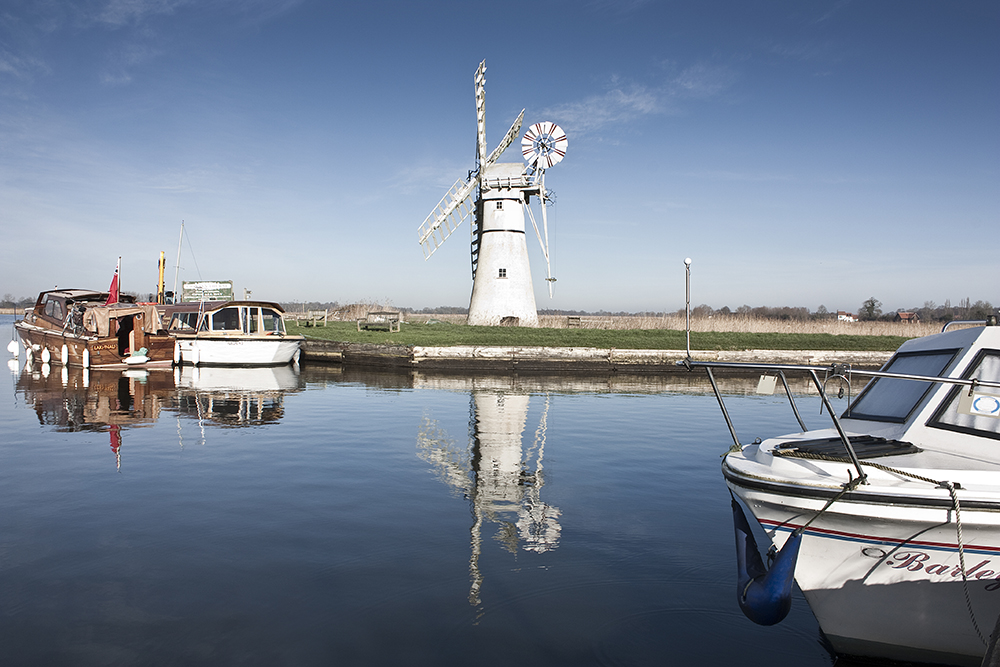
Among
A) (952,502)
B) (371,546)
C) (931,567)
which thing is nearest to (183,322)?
(371,546)

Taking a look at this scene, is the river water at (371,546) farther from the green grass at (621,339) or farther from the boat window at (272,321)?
the green grass at (621,339)

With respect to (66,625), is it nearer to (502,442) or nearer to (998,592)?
(998,592)

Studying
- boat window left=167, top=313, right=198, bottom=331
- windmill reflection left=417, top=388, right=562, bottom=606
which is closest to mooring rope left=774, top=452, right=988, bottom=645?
windmill reflection left=417, top=388, right=562, bottom=606

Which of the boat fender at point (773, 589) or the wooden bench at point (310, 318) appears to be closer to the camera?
the boat fender at point (773, 589)

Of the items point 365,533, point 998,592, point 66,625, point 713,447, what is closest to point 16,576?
point 66,625

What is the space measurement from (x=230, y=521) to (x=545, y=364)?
65.3 ft

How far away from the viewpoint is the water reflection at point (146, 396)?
14000 millimetres

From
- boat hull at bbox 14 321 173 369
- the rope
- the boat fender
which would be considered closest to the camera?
the rope

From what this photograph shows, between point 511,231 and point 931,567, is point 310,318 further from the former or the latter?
point 931,567

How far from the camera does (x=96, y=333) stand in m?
25.3

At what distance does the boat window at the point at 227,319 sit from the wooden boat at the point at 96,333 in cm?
206

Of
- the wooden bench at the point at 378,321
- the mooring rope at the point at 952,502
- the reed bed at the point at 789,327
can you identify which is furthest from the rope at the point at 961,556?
the wooden bench at the point at 378,321

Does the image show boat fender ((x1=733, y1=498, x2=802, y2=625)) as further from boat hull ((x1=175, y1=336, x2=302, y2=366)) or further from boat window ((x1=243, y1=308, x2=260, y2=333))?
boat window ((x1=243, y1=308, x2=260, y2=333))

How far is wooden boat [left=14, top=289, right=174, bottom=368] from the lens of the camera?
83.3ft
